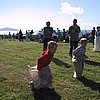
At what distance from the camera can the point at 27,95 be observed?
6531 mm

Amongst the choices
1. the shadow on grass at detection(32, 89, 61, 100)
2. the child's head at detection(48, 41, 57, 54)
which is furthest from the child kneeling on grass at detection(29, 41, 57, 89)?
the shadow on grass at detection(32, 89, 61, 100)

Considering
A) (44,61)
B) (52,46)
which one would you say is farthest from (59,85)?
(52,46)

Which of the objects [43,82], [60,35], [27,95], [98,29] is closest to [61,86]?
[43,82]

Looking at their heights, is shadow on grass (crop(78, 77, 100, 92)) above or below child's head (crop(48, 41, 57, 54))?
below

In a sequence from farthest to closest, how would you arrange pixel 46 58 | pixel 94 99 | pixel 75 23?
pixel 75 23
pixel 46 58
pixel 94 99

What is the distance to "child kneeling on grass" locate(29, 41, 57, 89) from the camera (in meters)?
6.81

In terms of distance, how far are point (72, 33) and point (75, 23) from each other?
555 mm

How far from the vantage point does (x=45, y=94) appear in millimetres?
6676

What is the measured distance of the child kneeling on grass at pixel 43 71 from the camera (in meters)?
6.81

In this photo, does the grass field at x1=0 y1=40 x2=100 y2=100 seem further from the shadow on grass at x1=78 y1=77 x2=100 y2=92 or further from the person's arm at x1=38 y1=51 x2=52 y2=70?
the person's arm at x1=38 y1=51 x2=52 y2=70

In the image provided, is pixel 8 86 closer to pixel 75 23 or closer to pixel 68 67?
pixel 68 67

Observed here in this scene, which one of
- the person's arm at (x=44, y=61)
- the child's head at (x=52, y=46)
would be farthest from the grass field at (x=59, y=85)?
the child's head at (x=52, y=46)

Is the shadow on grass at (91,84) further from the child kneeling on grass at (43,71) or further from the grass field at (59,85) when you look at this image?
the child kneeling on grass at (43,71)

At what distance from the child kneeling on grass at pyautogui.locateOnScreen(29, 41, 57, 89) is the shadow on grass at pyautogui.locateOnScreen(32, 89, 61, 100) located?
0.41 feet
